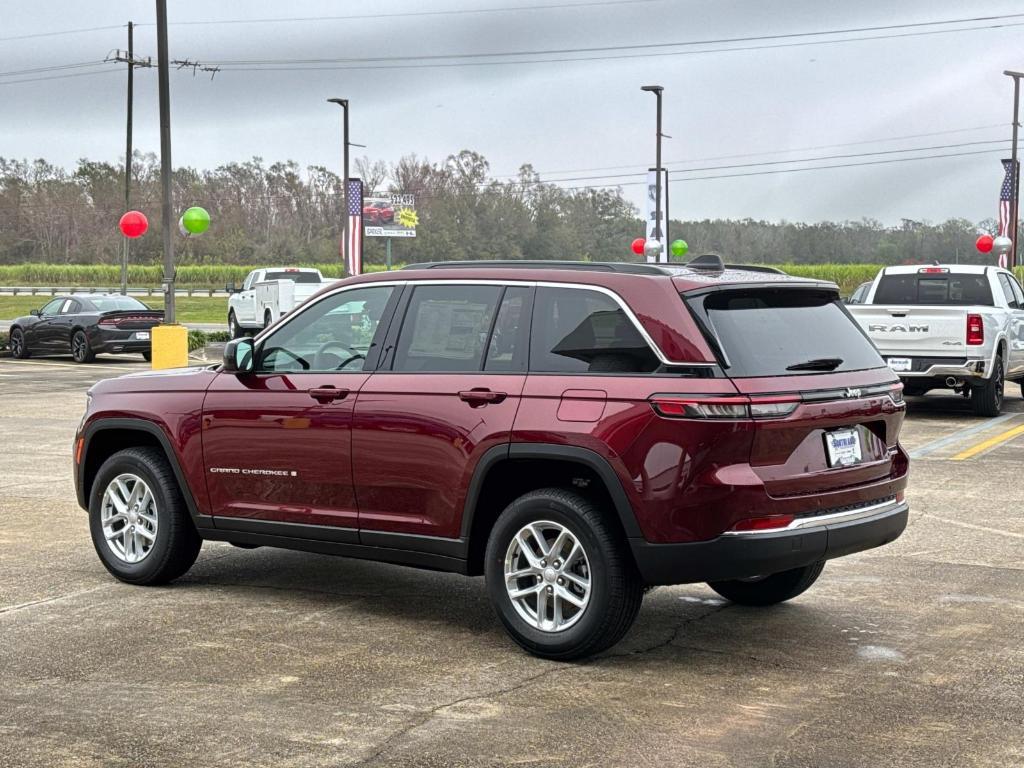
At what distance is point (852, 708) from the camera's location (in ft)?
17.1

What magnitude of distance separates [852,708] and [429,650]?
191 cm

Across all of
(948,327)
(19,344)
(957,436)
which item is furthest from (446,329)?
(19,344)

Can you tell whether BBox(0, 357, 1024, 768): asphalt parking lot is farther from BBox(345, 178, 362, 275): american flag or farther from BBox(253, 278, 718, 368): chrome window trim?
BBox(345, 178, 362, 275): american flag

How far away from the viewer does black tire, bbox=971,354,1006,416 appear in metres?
17.1

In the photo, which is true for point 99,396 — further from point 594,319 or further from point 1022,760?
point 1022,760

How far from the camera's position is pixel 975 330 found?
16.8m

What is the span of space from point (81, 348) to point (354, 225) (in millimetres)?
21899

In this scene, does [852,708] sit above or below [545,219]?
below

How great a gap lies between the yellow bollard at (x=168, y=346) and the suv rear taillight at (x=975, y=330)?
14.8 m

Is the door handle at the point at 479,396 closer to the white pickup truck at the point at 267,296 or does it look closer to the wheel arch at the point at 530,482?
the wheel arch at the point at 530,482

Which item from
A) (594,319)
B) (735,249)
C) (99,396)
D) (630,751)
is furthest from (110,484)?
(735,249)

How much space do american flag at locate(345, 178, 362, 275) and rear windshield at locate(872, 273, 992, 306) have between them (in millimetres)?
33147

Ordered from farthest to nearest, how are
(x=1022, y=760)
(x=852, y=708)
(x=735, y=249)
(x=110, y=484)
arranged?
(x=735, y=249) < (x=110, y=484) < (x=852, y=708) < (x=1022, y=760)

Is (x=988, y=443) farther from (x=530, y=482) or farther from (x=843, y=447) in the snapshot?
(x=530, y=482)
